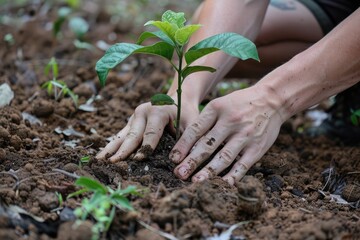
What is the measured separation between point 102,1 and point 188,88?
282 centimetres

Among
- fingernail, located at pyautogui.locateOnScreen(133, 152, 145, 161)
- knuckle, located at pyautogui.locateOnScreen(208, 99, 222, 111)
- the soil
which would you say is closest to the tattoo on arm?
the soil

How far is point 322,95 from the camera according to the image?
223 centimetres

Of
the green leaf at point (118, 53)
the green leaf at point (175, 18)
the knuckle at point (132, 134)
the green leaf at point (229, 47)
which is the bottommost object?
the knuckle at point (132, 134)

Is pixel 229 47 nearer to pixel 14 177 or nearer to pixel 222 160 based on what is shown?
pixel 222 160

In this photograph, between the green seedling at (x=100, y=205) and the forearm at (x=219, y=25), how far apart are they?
0.88m

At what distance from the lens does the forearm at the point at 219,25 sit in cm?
250

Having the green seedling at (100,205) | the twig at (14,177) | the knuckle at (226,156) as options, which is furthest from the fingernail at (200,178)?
the twig at (14,177)

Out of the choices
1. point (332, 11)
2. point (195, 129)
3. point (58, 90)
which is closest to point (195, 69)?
point (195, 129)

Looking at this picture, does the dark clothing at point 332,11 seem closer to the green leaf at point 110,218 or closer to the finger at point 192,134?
the finger at point 192,134

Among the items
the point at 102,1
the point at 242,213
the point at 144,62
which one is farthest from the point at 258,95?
the point at 102,1

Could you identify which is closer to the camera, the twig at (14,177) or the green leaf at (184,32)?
the twig at (14,177)

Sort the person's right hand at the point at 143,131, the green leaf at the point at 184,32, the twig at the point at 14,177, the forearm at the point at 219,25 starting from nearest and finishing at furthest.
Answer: the twig at the point at 14,177 → the green leaf at the point at 184,32 → the person's right hand at the point at 143,131 → the forearm at the point at 219,25

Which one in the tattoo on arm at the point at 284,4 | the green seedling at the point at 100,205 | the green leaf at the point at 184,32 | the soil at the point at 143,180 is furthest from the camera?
the tattoo on arm at the point at 284,4

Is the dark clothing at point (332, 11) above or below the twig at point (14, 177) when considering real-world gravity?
above
